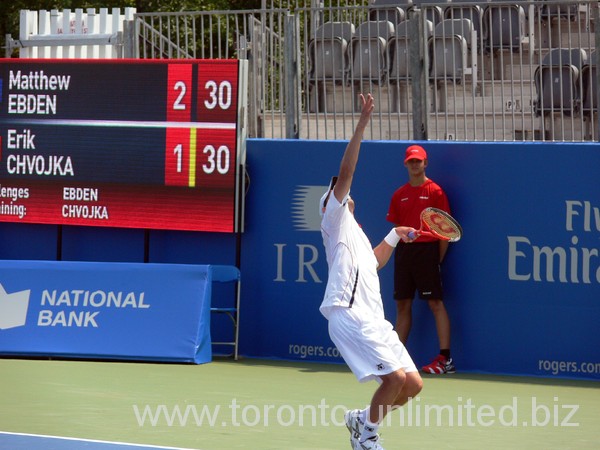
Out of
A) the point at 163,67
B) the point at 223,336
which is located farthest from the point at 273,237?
the point at 163,67

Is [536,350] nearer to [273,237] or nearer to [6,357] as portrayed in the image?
[273,237]

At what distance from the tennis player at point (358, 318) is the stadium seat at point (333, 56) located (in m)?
5.28

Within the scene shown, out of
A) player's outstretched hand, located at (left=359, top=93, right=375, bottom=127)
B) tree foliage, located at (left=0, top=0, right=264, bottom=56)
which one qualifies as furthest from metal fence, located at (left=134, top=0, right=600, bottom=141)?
tree foliage, located at (left=0, top=0, right=264, bottom=56)

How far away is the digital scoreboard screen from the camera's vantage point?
12.5 meters

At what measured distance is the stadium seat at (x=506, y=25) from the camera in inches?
475

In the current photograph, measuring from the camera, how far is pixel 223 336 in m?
12.9

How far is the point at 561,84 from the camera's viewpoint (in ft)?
39.0

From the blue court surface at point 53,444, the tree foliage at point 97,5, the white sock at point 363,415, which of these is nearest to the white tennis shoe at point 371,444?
the white sock at point 363,415

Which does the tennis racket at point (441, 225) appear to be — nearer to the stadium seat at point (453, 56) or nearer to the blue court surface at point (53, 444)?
the blue court surface at point (53, 444)

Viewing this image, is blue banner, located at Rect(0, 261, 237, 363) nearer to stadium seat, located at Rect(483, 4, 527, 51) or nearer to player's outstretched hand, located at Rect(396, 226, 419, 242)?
stadium seat, located at Rect(483, 4, 527, 51)

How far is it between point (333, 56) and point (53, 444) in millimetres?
6058

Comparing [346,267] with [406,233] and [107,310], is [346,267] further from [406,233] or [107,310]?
[107,310]

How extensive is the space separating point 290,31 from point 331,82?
26.5 inches

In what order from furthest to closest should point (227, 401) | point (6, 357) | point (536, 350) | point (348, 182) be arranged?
point (6, 357) → point (536, 350) → point (227, 401) → point (348, 182)
